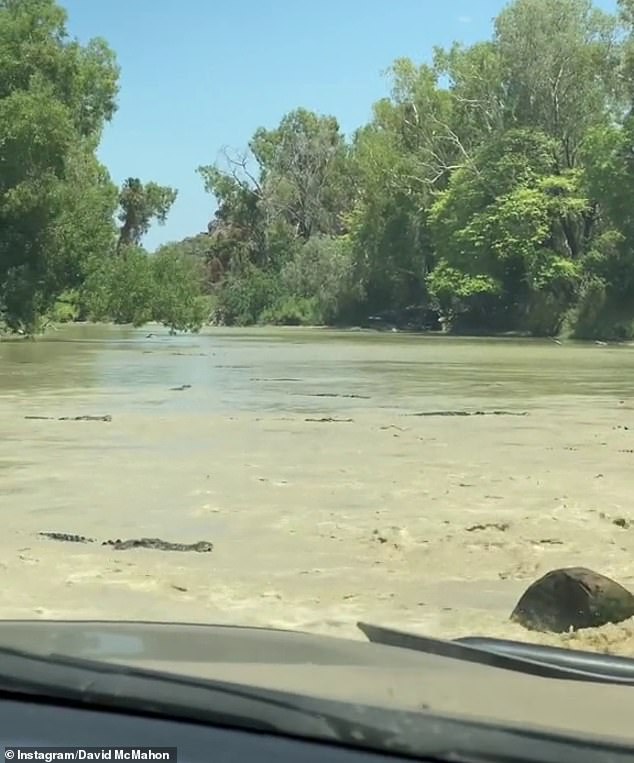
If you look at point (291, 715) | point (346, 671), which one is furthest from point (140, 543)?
point (291, 715)

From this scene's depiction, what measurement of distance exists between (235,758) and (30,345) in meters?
33.2

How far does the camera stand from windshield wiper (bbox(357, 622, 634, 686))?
1973 millimetres

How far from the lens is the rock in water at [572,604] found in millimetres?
4719

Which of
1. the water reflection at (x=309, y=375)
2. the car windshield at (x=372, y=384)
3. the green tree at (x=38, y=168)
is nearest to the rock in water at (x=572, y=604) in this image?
the car windshield at (x=372, y=384)

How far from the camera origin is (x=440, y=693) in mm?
1641

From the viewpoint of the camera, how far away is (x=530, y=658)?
2.08 metres

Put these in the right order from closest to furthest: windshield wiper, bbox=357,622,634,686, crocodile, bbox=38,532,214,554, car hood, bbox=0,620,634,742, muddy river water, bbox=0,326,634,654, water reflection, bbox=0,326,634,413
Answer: car hood, bbox=0,620,634,742 < windshield wiper, bbox=357,622,634,686 < muddy river water, bbox=0,326,634,654 < crocodile, bbox=38,532,214,554 < water reflection, bbox=0,326,634,413

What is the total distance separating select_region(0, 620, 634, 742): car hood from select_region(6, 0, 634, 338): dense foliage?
30.6 meters

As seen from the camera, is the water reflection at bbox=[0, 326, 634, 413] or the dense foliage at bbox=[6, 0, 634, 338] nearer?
the water reflection at bbox=[0, 326, 634, 413]

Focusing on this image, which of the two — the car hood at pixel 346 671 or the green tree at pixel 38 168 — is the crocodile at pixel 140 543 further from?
the green tree at pixel 38 168

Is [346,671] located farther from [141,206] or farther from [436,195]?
[141,206]

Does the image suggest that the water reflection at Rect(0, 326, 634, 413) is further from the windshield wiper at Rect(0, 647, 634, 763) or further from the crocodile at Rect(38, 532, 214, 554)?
the windshield wiper at Rect(0, 647, 634, 763)

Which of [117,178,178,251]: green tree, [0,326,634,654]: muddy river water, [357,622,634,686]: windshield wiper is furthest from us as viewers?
[117,178,178,251]: green tree

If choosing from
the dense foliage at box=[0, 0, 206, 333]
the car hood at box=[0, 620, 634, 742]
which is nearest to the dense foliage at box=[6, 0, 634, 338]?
the dense foliage at box=[0, 0, 206, 333]
